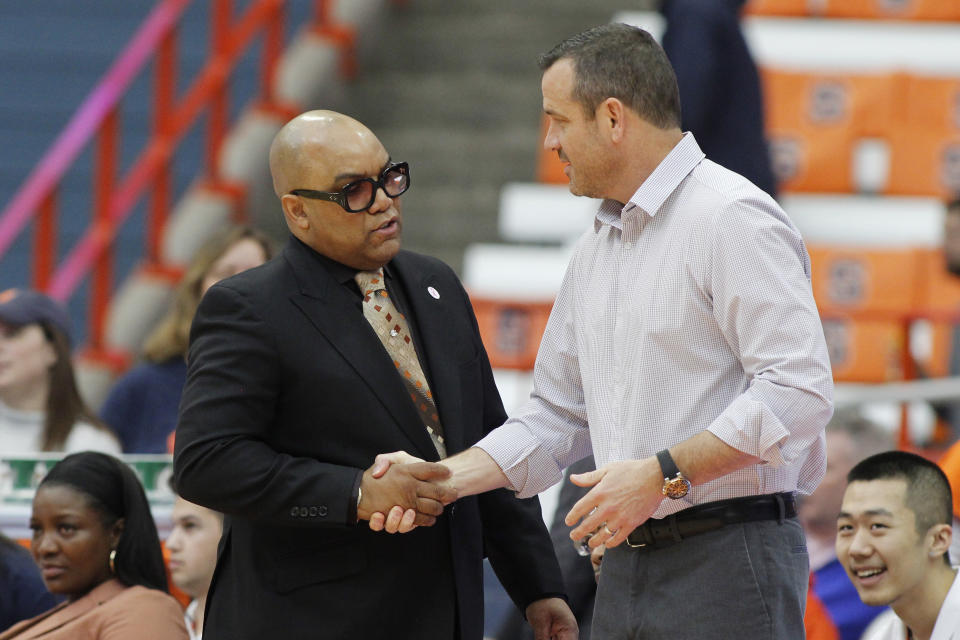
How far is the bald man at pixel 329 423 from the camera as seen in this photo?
3.29m

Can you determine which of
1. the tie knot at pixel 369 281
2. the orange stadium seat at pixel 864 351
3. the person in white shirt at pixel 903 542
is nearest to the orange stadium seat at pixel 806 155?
the orange stadium seat at pixel 864 351

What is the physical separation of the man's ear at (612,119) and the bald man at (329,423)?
499mm

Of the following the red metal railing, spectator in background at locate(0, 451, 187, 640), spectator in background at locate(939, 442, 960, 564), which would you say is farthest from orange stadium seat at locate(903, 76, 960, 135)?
spectator in background at locate(0, 451, 187, 640)

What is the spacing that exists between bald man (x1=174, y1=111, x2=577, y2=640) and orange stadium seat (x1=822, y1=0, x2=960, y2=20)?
6437 millimetres

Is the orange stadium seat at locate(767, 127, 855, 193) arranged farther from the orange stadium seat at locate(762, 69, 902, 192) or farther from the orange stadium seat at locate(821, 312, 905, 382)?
the orange stadium seat at locate(821, 312, 905, 382)

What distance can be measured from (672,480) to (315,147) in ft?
3.49

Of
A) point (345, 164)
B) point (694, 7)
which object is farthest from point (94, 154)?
point (345, 164)

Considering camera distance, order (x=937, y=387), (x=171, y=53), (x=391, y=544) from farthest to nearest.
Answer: (x=171, y=53), (x=937, y=387), (x=391, y=544)

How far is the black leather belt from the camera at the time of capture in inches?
125

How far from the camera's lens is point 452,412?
3.52 m

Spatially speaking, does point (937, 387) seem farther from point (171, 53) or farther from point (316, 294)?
point (171, 53)

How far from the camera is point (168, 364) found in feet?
19.0

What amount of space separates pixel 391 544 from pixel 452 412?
32 cm

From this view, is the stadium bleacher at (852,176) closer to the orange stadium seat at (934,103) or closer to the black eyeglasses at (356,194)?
the orange stadium seat at (934,103)
